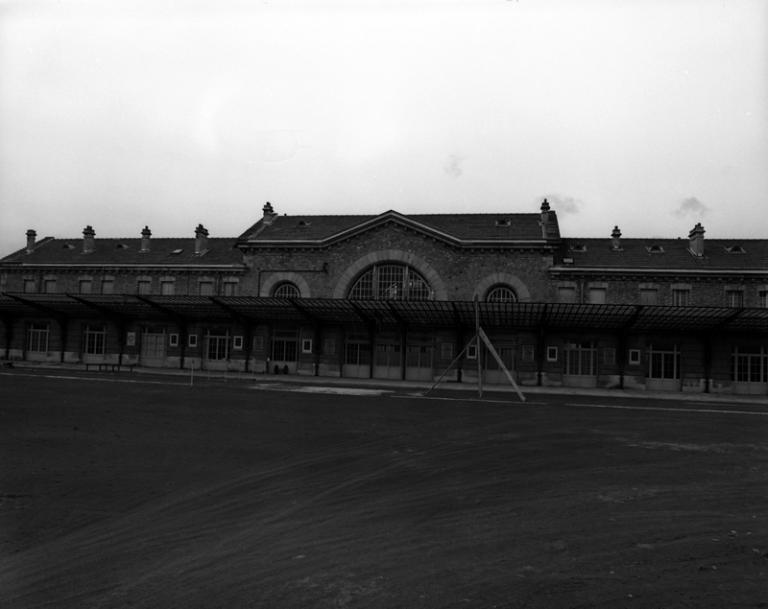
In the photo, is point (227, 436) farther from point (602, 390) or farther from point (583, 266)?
point (583, 266)

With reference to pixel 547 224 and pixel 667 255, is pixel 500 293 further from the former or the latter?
pixel 667 255

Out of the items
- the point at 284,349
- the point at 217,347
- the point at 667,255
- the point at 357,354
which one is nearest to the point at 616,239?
the point at 667,255

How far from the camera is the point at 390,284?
33.4 metres

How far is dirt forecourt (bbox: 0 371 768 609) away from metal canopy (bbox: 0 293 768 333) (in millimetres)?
14372

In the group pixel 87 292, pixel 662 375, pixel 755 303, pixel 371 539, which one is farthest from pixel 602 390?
pixel 87 292

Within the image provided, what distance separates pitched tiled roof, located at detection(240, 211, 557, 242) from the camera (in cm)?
3259

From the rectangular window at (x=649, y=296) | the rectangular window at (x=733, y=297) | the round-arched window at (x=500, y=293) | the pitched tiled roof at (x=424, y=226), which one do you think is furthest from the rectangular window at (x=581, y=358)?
the rectangular window at (x=733, y=297)

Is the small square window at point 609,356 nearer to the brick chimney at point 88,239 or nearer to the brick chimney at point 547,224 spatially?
the brick chimney at point 547,224

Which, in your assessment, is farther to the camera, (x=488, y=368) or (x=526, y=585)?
(x=488, y=368)

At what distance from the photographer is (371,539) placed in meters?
5.99

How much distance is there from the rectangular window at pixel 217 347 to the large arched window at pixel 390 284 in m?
→ 8.20

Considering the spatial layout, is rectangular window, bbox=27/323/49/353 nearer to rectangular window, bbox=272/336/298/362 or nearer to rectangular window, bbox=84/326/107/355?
rectangular window, bbox=84/326/107/355

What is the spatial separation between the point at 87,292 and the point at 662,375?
117 feet

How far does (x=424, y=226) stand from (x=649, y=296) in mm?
12732
